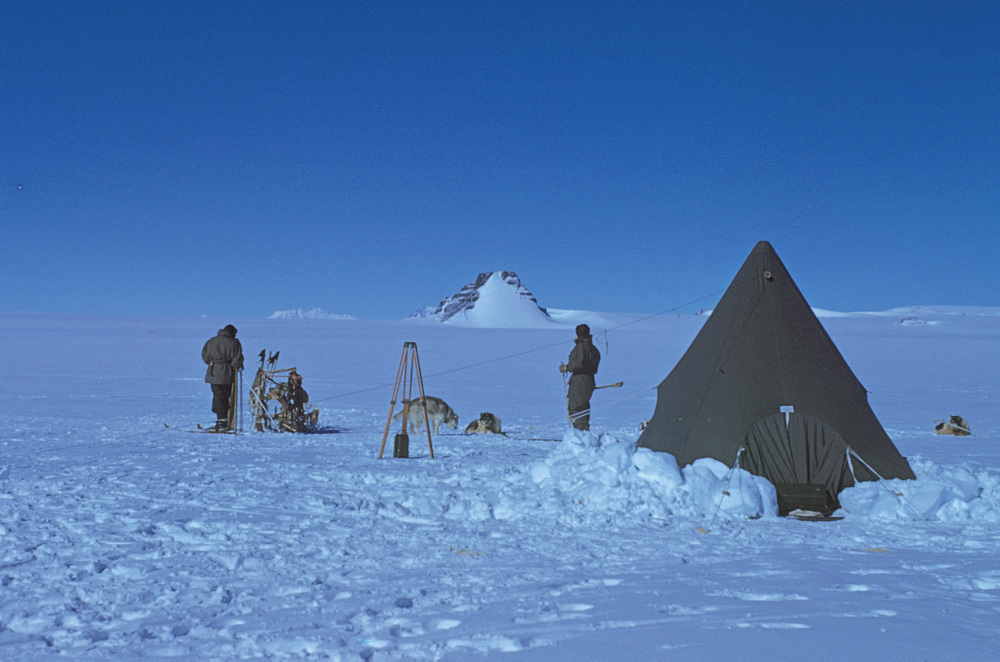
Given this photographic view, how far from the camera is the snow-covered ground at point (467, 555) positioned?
346cm

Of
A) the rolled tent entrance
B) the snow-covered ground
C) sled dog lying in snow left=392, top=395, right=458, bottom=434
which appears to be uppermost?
sled dog lying in snow left=392, top=395, right=458, bottom=434

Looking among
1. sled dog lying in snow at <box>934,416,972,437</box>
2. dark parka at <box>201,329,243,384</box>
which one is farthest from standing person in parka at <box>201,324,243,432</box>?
sled dog lying in snow at <box>934,416,972,437</box>

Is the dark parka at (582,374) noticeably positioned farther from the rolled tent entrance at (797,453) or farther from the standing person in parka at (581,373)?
the rolled tent entrance at (797,453)

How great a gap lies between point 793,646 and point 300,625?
2415mm

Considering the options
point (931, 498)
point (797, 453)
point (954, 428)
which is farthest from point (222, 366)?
point (954, 428)

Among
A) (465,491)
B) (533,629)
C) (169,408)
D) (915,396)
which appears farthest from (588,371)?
(915,396)

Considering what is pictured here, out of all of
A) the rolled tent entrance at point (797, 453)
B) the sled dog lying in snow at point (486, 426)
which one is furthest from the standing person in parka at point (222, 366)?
the rolled tent entrance at point (797, 453)

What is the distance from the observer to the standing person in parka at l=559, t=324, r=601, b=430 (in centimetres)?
1078

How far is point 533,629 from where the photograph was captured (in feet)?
11.8

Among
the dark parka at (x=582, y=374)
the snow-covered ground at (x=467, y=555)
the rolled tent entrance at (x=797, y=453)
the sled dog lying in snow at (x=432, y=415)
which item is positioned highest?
the dark parka at (x=582, y=374)

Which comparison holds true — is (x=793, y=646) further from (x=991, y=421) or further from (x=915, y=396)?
(x=915, y=396)

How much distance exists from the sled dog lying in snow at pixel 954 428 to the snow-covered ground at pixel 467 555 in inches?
47.1

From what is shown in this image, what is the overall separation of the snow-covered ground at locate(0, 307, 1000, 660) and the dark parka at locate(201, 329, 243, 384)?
55.2 inches

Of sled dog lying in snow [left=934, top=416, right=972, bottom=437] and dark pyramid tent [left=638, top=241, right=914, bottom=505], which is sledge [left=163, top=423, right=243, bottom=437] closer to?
dark pyramid tent [left=638, top=241, right=914, bottom=505]
